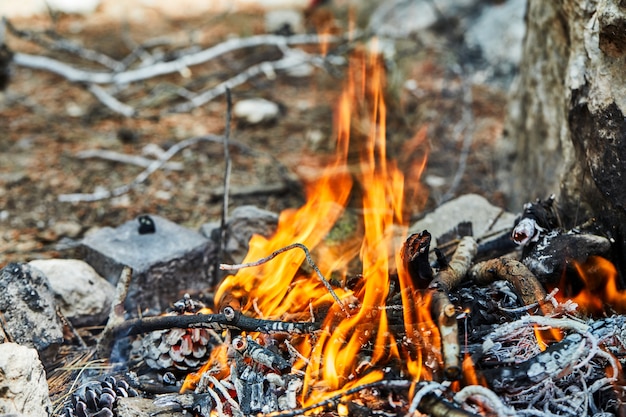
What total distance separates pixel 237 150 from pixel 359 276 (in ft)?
11.4

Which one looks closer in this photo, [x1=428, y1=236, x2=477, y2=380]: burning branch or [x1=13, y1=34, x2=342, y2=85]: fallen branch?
[x1=428, y1=236, x2=477, y2=380]: burning branch

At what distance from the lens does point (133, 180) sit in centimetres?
559

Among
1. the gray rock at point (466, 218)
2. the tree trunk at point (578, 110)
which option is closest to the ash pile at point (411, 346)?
the tree trunk at point (578, 110)

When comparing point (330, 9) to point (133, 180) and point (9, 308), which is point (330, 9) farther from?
point (9, 308)

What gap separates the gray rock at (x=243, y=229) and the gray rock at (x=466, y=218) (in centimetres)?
85

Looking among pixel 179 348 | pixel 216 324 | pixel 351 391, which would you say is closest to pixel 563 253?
pixel 351 391

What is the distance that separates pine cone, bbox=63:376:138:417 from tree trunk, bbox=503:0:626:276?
219cm

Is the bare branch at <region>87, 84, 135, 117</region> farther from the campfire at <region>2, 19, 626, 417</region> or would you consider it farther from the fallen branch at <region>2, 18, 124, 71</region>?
the campfire at <region>2, 19, 626, 417</region>

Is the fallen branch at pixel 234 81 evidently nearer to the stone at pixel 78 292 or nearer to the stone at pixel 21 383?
the stone at pixel 78 292

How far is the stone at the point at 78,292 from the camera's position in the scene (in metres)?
3.39

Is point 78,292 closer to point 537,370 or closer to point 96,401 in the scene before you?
point 96,401

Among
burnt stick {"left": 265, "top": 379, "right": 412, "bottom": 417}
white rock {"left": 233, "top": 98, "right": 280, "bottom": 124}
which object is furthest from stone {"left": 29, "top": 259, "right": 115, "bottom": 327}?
white rock {"left": 233, "top": 98, "right": 280, "bottom": 124}

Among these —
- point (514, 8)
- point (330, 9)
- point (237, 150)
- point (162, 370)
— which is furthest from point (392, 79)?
point (162, 370)

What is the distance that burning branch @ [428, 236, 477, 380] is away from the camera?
227 cm
